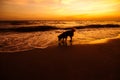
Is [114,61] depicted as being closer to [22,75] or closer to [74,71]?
[74,71]

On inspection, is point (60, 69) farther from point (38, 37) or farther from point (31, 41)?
point (38, 37)

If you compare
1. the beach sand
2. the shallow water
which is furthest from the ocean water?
the beach sand

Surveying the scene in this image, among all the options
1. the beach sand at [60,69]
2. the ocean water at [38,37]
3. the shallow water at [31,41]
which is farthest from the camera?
the ocean water at [38,37]

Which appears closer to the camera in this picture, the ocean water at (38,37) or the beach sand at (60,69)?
the beach sand at (60,69)

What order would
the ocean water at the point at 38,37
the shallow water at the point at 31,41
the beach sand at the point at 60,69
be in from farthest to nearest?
the ocean water at the point at 38,37 → the shallow water at the point at 31,41 → the beach sand at the point at 60,69

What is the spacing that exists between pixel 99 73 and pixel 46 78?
88.1 inches

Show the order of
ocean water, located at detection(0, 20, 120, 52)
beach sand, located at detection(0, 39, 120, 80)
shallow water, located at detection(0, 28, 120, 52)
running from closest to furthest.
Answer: beach sand, located at detection(0, 39, 120, 80), shallow water, located at detection(0, 28, 120, 52), ocean water, located at detection(0, 20, 120, 52)

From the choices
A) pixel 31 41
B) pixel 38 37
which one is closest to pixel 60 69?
pixel 31 41

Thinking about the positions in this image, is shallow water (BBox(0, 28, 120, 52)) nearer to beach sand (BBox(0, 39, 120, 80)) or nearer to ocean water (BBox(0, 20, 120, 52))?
ocean water (BBox(0, 20, 120, 52))

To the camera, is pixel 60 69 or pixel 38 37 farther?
pixel 38 37

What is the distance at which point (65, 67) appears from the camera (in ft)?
19.4

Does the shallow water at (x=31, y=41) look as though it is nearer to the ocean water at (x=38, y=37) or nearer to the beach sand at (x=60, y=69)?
the ocean water at (x=38, y=37)

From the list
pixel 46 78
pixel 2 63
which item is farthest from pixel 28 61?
pixel 46 78

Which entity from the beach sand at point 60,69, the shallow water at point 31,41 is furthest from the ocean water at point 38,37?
the beach sand at point 60,69
